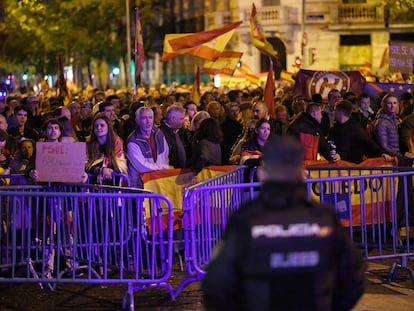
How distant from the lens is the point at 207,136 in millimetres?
10469

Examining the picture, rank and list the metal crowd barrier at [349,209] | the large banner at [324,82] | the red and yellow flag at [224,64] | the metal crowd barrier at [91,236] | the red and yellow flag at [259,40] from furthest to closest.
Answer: the red and yellow flag at [224,64]
the red and yellow flag at [259,40]
the large banner at [324,82]
the metal crowd barrier at [349,209]
the metal crowd barrier at [91,236]

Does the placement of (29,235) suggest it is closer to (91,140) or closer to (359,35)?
(91,140)

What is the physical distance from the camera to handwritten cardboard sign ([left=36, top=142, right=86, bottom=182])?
364 inches

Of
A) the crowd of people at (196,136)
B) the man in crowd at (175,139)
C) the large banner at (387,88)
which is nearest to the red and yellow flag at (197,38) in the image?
the large banner at (387,88)

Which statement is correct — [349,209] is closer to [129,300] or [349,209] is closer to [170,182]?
[170,182]

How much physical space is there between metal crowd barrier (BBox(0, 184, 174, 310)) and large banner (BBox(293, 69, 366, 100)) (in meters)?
9.99

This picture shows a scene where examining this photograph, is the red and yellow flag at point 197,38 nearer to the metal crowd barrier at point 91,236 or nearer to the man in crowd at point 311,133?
the man in crowd at point 311,133

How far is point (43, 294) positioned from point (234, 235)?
5131 millimetres

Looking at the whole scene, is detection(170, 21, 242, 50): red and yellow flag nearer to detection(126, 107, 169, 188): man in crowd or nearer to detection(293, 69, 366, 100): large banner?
detection(293, 69, 366, 100): large banner

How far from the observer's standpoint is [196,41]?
18.2m

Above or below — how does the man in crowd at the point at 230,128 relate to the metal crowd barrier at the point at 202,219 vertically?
above

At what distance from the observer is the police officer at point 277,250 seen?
4258mm

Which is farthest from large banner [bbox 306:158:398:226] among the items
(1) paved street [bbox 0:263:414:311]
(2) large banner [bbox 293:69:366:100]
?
(2) large banner [bbox 293:69:366:100]

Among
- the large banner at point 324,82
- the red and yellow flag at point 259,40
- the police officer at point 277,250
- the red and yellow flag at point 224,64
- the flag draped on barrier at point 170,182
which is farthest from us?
the red and yellow flag at point 224,64
